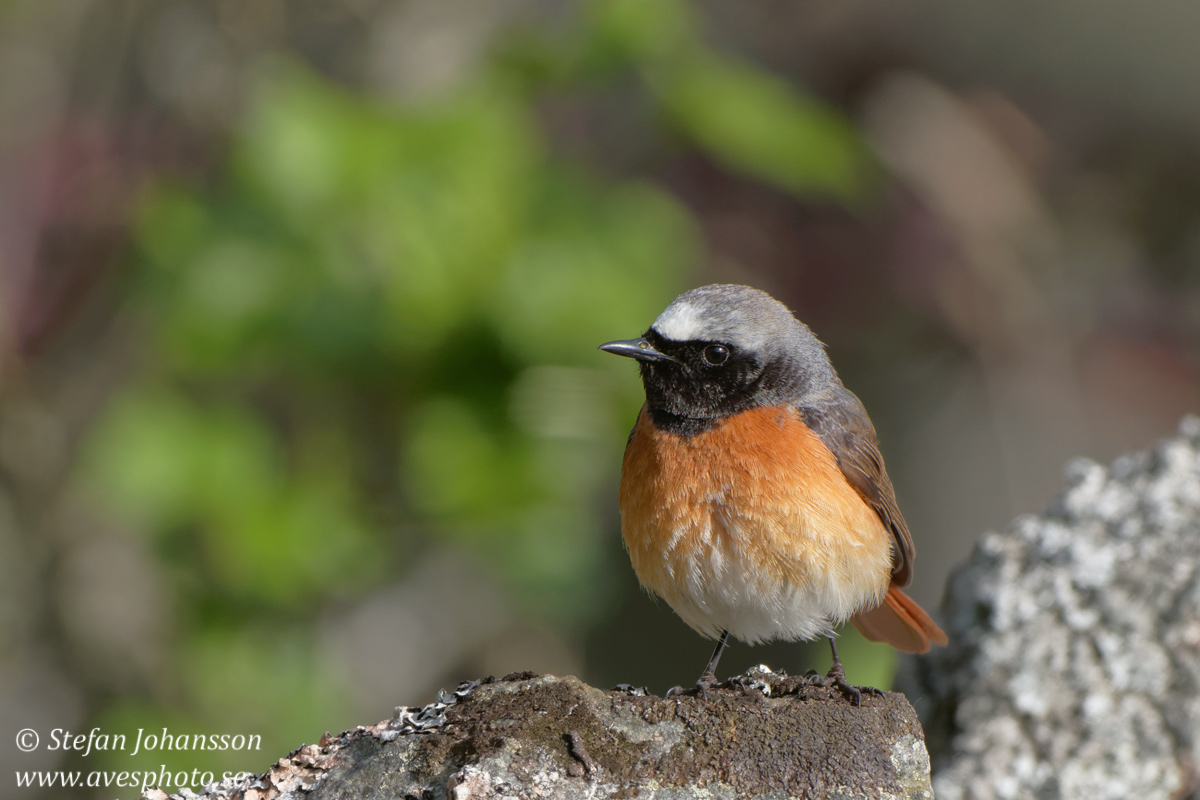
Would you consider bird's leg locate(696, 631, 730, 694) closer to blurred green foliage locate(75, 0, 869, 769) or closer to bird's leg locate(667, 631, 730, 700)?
bird's leg locate(667, 631, 730, 700)

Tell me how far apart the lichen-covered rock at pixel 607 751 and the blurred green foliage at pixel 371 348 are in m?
2.90

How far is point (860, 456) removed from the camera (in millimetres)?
4188

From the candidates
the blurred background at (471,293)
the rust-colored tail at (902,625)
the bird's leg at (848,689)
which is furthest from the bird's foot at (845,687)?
the blurred background at (471,293)

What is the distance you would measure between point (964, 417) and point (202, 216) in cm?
561

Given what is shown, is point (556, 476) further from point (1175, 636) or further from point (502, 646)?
point (1175, 636)

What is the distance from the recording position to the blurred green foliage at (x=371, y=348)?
5.77m

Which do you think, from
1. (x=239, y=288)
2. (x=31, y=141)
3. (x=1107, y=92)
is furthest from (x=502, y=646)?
(x=1107, y=92)

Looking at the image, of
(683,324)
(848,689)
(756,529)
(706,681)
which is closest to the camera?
(848,689)

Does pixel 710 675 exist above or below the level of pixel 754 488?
below

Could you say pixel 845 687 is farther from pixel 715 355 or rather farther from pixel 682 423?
pixel 715 355

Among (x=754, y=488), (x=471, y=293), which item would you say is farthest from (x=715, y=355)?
(x=471, y=293)

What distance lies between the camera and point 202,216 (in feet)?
19.7

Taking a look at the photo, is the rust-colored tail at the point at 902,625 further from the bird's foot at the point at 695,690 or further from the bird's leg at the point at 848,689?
the bird's foot at the point at 695,690

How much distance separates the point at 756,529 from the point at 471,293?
2526 millimetres
